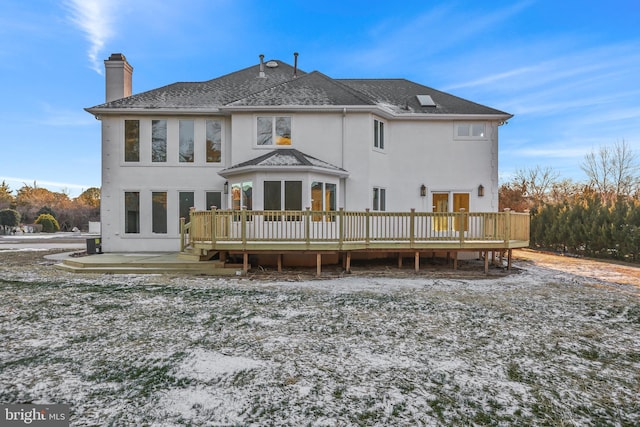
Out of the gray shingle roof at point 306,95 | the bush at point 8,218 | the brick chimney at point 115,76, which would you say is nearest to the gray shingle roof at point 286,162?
the gray shingle roof at point 306,95

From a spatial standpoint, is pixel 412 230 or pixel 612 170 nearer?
pixel 412 230

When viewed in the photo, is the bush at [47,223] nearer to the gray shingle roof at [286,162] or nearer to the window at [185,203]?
the window at [185,203]

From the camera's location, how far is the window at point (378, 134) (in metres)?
12.1

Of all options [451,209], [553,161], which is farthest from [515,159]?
[451,209]

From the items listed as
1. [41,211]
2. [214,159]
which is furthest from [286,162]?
[41,211]

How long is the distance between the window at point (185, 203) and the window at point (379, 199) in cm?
697

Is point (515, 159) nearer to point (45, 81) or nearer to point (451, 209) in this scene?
point (451, 209)

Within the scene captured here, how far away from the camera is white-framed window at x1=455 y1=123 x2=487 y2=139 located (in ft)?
41.6

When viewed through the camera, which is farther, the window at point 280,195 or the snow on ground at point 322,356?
the window at point 280,195

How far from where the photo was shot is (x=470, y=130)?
41.7 ft

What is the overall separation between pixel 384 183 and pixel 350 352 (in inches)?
353

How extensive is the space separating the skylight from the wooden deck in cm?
524

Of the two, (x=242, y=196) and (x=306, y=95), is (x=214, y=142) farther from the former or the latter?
(x=306, y=95)

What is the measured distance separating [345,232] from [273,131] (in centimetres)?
491
